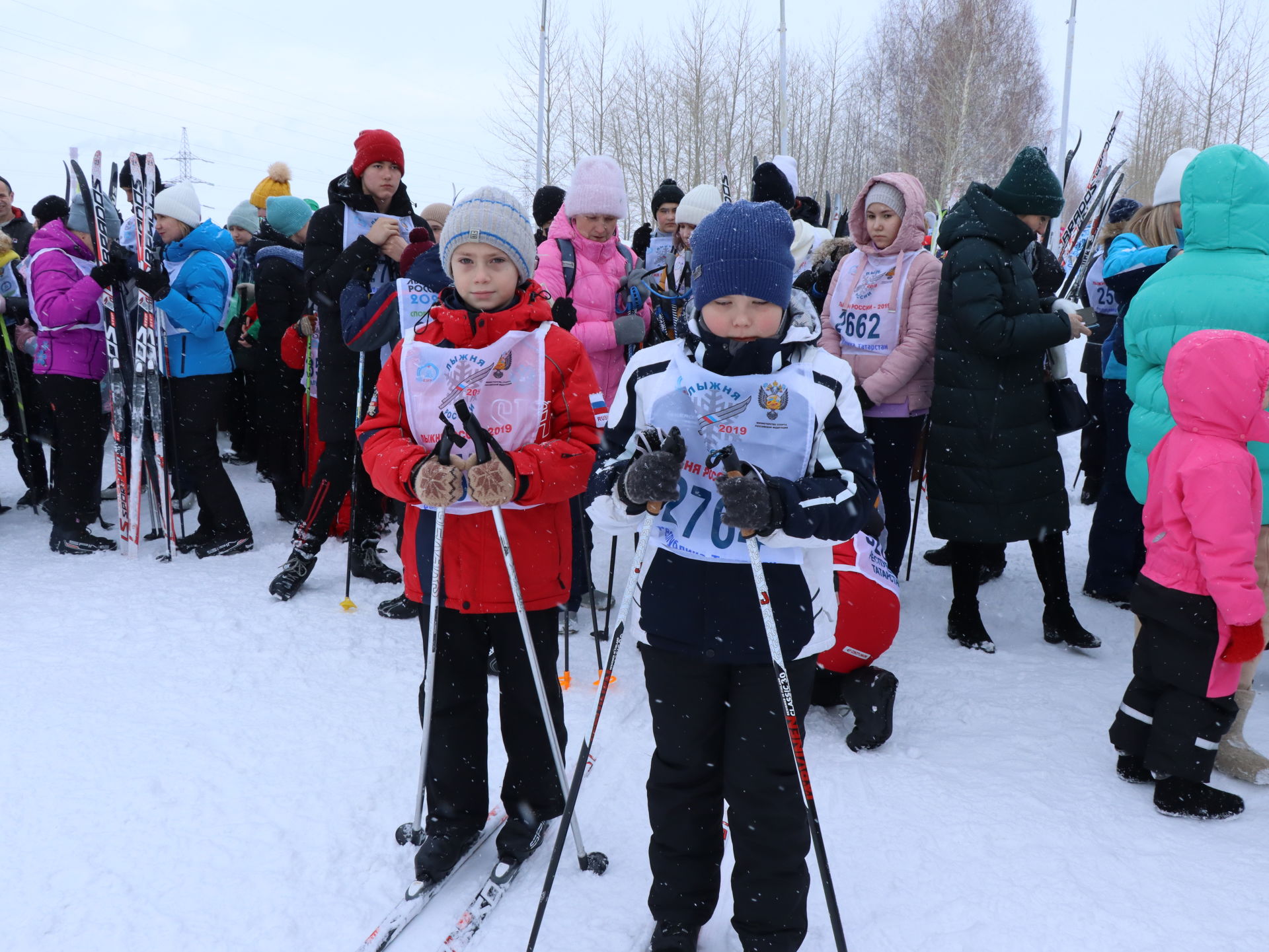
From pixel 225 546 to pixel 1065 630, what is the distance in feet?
15.9

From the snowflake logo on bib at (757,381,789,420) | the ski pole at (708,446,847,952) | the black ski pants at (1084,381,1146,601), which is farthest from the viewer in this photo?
the black ski pants at (1084,381,1146,601)

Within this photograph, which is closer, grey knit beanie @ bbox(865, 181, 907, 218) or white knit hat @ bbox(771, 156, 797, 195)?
grey knit beanie @ bbox(865, 181, 907, 218)

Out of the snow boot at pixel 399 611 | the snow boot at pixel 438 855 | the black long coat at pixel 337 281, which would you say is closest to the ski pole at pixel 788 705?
the snow boot at pixel 438 855

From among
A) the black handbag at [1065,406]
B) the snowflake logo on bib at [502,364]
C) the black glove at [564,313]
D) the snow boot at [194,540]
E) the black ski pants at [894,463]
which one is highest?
the black glove at [564,313]

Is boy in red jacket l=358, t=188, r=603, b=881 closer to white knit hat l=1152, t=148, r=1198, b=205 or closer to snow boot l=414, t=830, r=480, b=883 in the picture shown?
snow boot l=414, t=830, r=480, b=883

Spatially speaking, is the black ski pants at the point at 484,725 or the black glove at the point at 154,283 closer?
the black ski pants at the point at 484,725

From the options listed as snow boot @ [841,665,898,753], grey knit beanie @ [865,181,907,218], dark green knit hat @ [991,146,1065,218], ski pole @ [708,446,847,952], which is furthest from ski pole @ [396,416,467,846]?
dark green knit hat @ [991,146,1065,218]

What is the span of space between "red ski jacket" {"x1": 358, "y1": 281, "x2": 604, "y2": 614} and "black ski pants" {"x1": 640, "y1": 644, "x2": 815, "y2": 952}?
49 centimetres

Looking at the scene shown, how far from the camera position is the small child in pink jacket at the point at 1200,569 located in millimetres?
2643

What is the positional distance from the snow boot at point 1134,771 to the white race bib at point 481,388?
7.68 ft

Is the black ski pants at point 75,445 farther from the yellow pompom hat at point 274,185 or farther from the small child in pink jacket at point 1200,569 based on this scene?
the small child in pink jacket at point 1200,569

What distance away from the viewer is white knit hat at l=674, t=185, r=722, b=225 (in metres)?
5.19

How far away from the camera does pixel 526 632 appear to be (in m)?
2.38

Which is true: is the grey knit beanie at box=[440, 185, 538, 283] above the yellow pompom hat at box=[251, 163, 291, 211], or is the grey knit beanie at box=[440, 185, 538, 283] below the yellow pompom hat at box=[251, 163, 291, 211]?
below
